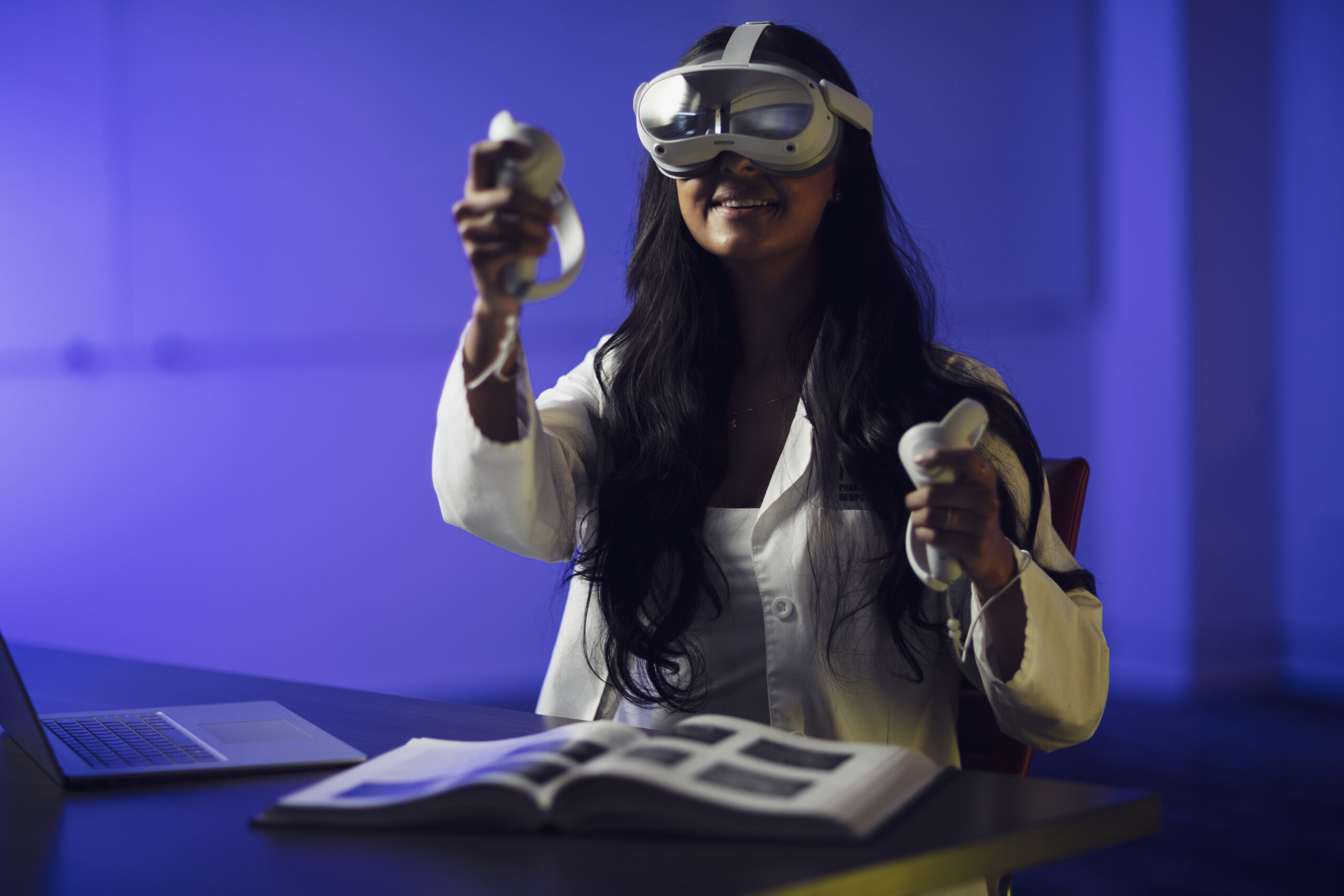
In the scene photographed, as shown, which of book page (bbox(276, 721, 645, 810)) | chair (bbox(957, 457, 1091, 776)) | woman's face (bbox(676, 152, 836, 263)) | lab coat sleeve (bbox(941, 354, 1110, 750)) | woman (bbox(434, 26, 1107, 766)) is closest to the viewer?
book page (bbox(276, 721, 645, 810))

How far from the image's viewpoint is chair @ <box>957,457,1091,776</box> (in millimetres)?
1640

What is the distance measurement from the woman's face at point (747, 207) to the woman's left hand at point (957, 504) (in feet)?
2.25

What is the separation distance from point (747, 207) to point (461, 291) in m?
3.36

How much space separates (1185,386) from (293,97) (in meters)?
3.71

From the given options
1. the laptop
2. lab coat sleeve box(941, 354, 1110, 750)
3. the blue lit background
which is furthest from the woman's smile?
the blue lit background

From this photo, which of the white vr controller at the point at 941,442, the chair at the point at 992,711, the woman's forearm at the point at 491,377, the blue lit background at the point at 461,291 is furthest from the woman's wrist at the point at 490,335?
the blue lit background at the point at 461,291

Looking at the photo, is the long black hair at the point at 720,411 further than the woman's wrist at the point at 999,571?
Yes

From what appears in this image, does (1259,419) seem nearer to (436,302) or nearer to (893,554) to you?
(436,302)

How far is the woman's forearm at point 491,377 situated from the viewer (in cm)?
119

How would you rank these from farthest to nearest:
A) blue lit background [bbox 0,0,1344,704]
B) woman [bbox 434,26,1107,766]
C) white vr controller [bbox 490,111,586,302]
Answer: blue lit background [bbox 0,0,1344,704] < woman [bbox 434,26,1107,766] < white vr controller [bbox 490,111,586,302]

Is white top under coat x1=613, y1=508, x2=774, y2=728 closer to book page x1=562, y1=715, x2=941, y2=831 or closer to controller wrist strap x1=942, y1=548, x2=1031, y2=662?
controller wrist strap x1=942, y1=548, x2=1031, y2=662

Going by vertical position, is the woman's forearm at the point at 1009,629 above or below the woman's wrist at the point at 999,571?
below

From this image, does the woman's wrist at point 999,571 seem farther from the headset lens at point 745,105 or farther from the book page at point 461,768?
the headset lens at point 745,105

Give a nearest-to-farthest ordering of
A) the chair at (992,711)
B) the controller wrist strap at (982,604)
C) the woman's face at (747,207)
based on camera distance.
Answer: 1. the controller wrist strap at (982,604)
2. the chair at (992,711)
3. the woman's face at (747,207)
